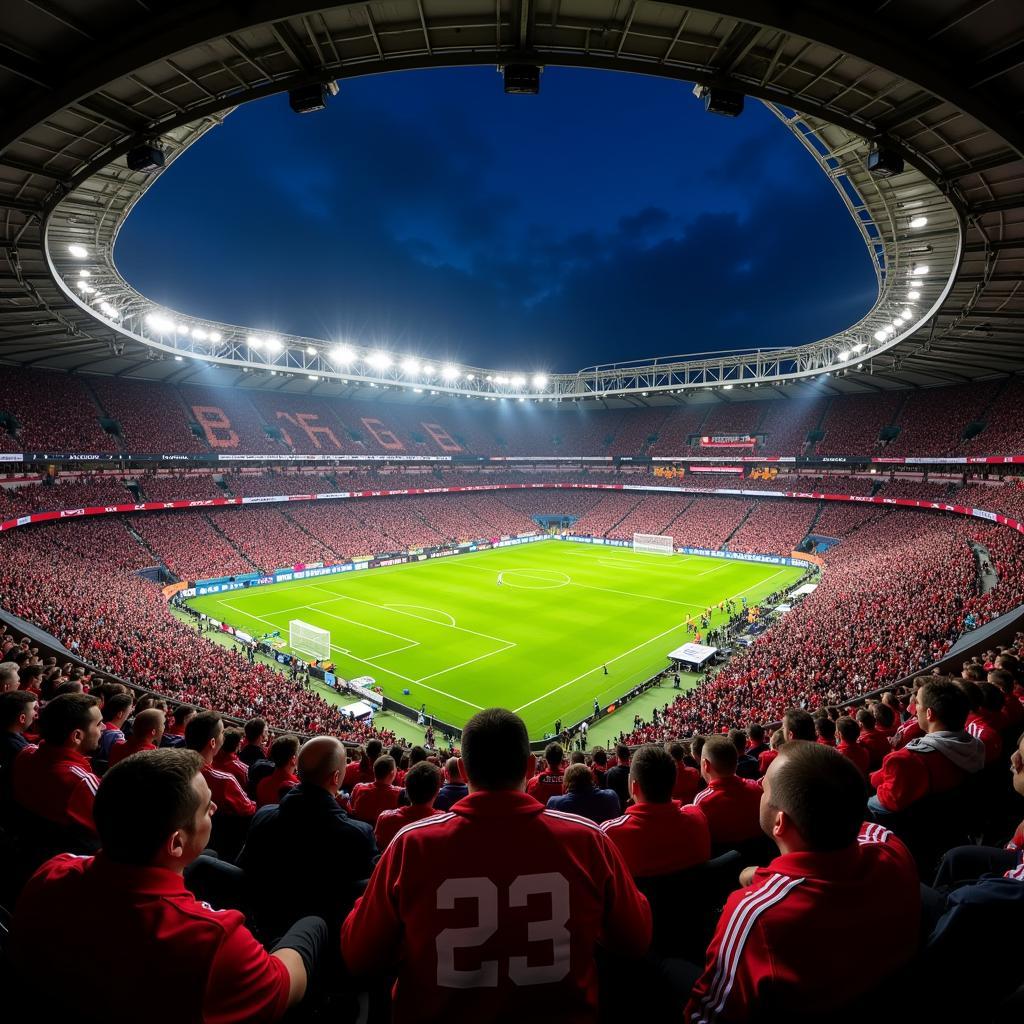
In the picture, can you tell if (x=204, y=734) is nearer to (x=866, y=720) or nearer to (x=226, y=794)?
(x=226, y=794)

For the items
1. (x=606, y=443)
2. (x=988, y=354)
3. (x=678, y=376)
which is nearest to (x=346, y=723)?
(x=988, y=354)

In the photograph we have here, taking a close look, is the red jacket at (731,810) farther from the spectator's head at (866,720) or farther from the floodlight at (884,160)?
the floodlight at (884,160)

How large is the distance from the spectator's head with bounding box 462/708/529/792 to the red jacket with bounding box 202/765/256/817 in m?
4.09

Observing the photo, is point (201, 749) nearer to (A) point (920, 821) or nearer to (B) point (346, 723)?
(A) point (920, 821)

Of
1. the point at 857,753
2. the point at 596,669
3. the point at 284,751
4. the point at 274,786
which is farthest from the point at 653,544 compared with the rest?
the point at 274,786

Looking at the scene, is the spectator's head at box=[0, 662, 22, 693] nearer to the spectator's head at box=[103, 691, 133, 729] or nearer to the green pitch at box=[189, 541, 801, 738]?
the spectator's head at box=[103, 691, 133, 729]

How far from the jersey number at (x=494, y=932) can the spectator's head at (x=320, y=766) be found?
63.3 inches

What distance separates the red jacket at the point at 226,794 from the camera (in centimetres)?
541

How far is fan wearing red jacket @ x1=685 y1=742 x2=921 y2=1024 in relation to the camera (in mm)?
2127

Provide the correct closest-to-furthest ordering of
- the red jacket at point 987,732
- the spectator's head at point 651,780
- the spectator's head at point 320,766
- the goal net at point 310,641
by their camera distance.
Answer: the spectator's head at point 320,766
the spectator's head at point 651,780
the red jacket at point 987,732
the goal net at point 310,641

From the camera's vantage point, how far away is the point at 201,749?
5.84 m

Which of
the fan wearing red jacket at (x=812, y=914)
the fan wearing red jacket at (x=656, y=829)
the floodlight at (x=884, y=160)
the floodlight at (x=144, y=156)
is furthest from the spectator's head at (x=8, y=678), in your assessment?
the floodlight at (x=884, y=160)

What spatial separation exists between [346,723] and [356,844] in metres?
17.3

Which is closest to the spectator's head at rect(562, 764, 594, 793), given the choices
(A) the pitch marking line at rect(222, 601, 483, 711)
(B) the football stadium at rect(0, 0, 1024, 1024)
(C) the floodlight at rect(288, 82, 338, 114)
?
(B) the football stadium at rect(0, 0, 1024, 1024)
